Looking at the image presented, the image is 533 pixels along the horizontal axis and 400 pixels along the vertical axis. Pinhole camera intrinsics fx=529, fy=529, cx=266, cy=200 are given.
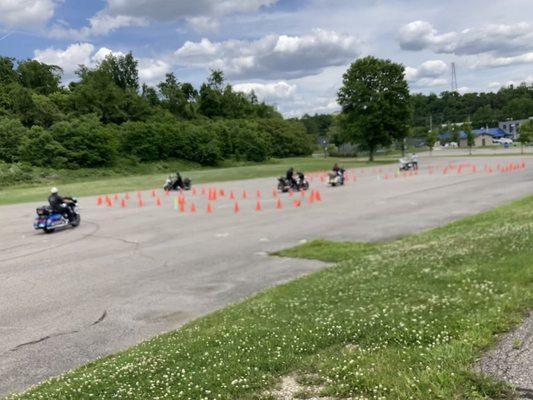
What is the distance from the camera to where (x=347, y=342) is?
16.8ft

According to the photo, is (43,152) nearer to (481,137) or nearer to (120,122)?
(120,122)

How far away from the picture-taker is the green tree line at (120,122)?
206 ft

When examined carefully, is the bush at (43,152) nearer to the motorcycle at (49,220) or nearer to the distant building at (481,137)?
the motorcycle at (49,220)

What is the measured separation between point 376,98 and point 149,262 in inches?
2386

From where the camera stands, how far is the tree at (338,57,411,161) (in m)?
68.8

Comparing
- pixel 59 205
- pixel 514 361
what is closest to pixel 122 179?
pixel 59 205

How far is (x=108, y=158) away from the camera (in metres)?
66.7

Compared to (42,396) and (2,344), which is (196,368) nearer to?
(42,396)

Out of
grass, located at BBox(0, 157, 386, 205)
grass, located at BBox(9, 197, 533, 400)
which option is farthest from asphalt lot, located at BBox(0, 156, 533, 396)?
grass, located at BBox(0, 157, 386, 205)

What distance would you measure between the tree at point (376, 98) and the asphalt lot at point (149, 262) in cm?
4448

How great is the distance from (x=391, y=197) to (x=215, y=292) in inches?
638

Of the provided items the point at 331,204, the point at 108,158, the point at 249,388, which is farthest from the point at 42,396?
the point at 108,158

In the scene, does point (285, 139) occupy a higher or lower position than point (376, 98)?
lower

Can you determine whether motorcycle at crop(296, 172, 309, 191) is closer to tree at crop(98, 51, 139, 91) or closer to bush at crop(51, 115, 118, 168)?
bush at crop(51, 115, 118, 168)
